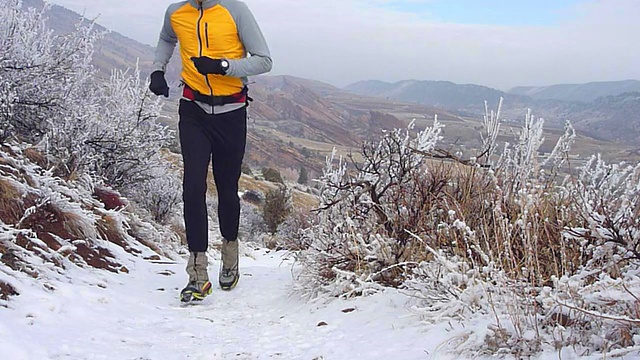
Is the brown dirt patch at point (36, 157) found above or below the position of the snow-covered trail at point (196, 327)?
above

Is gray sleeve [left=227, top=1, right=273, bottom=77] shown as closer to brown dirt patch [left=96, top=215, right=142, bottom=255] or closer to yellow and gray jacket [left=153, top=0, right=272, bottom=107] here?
yellow and gray jacket [left=153, top=0, right=272, bottom=107]

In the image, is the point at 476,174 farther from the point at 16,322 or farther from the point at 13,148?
the point at 13,148

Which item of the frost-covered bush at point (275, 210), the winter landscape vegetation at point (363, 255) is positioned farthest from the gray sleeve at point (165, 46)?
the frost-covered bush at point (275, 210)

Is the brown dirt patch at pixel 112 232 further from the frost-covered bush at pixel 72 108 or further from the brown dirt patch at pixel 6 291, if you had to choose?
the brown dirt patch at pixel 6 291

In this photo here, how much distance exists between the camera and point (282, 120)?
162 metres

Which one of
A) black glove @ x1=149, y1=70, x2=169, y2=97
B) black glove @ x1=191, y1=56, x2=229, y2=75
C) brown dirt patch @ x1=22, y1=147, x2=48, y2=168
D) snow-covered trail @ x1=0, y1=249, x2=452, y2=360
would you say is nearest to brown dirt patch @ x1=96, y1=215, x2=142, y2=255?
brown dirt patch @ x1=22, y1=147, x2=48, y2=168

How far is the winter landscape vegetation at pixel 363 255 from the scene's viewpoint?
7.04 feet

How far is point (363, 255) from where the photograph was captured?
355cm

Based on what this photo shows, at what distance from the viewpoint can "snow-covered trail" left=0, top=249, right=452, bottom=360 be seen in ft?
7.85

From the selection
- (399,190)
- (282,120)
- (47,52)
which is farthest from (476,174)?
(282,120)

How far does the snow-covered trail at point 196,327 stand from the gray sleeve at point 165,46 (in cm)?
156

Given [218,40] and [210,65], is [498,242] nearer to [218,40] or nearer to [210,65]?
[210,65]

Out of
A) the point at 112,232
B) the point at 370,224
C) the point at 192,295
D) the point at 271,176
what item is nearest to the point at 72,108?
the point at 112,232

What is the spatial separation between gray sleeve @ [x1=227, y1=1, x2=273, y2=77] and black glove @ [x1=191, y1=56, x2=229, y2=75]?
119 mm
